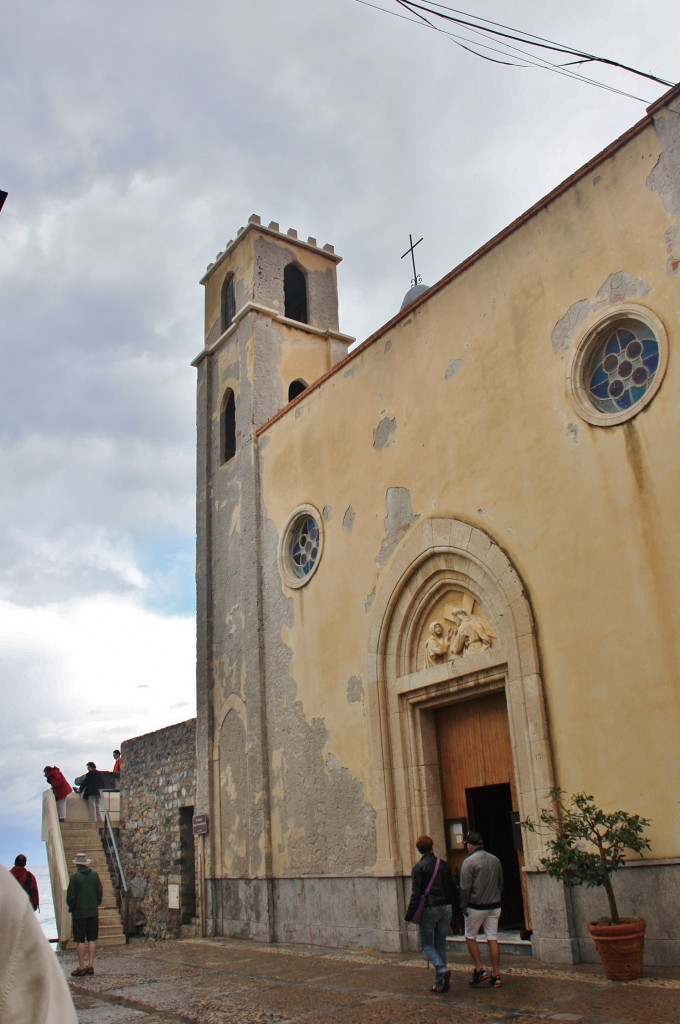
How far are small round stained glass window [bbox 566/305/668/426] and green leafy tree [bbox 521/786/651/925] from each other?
3647 millimetres

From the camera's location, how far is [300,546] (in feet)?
43.1

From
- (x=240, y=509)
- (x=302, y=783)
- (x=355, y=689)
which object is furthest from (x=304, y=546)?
(x=302, y=783)

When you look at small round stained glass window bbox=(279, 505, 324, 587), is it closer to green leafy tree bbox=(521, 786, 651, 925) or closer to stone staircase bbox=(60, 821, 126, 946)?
green leafy tree bbox=(521, 786, 651, 925)

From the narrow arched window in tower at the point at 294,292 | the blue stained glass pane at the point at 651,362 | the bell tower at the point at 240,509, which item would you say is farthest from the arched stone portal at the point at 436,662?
the narrow arched window in tower at the point at 294,292

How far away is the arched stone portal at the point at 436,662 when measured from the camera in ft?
28.1

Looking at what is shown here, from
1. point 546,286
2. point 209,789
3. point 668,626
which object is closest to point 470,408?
point 546,286

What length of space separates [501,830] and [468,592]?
3.03 meters

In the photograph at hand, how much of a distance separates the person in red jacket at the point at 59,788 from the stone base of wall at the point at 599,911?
12.2m

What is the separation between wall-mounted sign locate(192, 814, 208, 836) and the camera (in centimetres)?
1400

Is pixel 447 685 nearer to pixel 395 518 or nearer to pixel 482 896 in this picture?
pixel 395 518

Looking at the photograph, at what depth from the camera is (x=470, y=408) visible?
9930 millimetres

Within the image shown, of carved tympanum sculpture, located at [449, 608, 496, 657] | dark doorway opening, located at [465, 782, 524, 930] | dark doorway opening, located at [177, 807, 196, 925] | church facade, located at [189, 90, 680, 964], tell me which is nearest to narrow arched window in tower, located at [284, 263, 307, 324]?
church facade, located at [189, 90, 680, 964]

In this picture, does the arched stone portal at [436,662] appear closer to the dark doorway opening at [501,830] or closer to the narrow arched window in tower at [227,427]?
the dark doorway opening at [501,830]

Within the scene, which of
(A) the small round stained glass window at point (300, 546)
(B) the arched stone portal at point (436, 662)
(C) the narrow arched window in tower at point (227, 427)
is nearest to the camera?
(B) the arched stone portal at point (436, 662)
